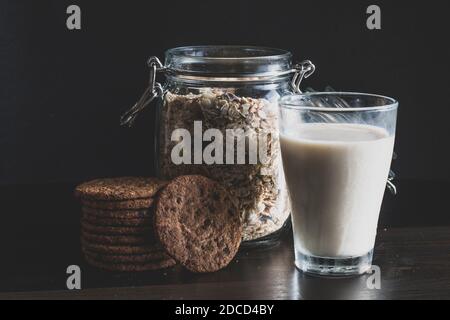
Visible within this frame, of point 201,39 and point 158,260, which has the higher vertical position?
point 201,39

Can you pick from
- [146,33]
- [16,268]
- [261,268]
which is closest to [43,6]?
[146,33]

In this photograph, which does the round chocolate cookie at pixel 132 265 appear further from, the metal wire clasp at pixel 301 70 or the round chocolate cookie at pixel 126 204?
the metal wire clasp at pixel 301 70

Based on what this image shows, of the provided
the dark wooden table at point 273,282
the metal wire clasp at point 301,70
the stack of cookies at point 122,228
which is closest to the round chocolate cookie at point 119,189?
the stack of cookies at point 122,228

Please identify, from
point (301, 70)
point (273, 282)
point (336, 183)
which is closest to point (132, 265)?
point (273, 282)

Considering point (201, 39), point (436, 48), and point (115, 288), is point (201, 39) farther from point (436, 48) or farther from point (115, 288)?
point (115, 288)

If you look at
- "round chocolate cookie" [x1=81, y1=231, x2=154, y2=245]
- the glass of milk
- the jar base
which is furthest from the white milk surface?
"round chocolate cookie" [x1=81, y1=231, x2=154, y2=245]

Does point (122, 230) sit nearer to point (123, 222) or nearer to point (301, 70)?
point (123, 222)

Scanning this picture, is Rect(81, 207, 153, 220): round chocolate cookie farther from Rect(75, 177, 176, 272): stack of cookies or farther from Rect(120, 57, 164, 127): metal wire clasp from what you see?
Rect(120, 57, 164, 127): metal wire clasp
